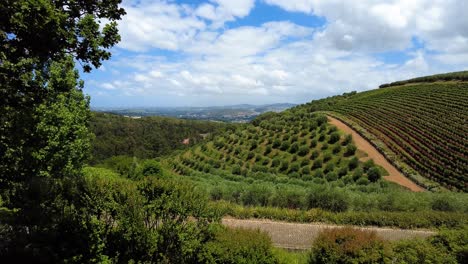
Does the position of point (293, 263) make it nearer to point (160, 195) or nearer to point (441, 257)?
point (441, 257)

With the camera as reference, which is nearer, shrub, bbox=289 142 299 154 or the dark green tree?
the dark green tree

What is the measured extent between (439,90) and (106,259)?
5965 cm

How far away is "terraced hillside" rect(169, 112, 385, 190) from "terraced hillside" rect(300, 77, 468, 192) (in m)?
4.60

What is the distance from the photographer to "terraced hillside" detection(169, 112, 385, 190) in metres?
33.8

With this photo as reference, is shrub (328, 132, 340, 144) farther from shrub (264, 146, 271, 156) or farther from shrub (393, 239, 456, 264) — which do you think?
shrub (393, 239, 456, 264)

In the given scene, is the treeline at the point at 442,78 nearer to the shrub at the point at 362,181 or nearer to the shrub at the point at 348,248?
the shrub at the point at 362,181

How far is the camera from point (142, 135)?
12681 centimetres

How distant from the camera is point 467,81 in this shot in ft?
180

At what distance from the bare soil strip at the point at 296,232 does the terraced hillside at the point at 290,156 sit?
639 inches

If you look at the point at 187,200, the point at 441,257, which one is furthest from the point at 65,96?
the point at 441,257

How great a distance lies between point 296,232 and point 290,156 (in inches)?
1106

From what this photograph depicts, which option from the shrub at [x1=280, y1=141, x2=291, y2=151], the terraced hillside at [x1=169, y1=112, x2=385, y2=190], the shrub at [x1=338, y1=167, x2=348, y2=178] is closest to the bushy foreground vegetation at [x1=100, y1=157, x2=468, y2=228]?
the terraced hillside at [x1=169, y1=112, x2=385, y2=190]

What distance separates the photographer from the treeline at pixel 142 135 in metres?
104

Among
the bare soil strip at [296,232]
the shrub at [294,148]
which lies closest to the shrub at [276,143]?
the shrub at [294,148]
